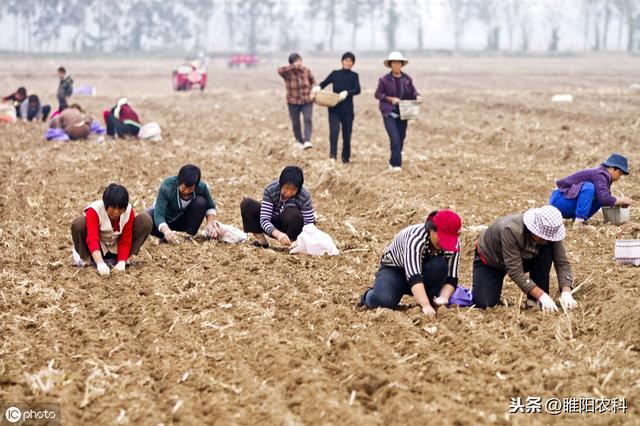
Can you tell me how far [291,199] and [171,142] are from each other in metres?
8.66

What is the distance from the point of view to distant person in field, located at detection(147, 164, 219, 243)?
7.85m

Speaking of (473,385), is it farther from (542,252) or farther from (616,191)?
(616,191)

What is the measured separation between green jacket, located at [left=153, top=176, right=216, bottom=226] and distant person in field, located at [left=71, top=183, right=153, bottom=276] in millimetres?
560

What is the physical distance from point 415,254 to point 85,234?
287 cm

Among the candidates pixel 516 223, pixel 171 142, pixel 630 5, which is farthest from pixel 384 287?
pixel 630 5

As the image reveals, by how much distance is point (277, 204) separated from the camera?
8039 mm

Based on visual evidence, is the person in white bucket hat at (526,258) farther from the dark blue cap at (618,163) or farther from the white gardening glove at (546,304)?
the dark blue cap at (618,163)

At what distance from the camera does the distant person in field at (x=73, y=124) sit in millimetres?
16047

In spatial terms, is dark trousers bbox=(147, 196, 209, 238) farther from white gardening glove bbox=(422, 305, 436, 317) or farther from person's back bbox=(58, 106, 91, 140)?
person's back bbox=(58, 106, 91, 140)

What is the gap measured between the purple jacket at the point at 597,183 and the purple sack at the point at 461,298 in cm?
258

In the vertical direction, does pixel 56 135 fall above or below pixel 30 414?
above

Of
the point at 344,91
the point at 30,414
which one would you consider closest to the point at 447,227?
the point at 30,414

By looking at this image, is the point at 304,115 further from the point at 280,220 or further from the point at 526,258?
the point at 526,258

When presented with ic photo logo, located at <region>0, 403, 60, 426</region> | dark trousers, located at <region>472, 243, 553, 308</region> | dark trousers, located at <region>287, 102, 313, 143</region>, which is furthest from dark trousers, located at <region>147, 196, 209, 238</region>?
dark trousers, located at <region>287, 102, 313, 143</region>
